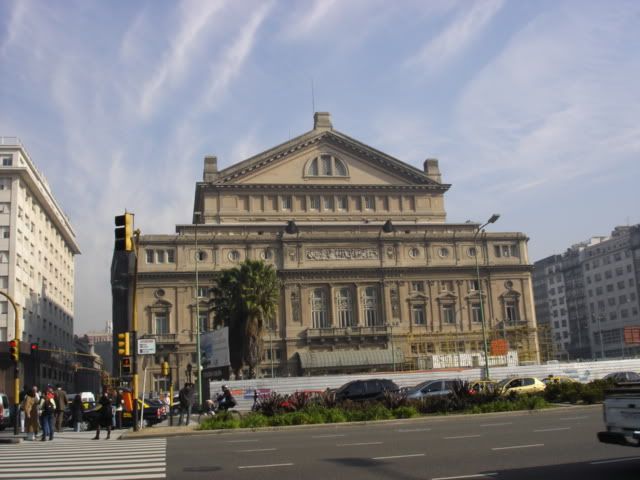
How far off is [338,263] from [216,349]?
29.4 m

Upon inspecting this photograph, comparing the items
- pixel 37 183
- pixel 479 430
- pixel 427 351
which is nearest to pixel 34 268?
pixel 37 183

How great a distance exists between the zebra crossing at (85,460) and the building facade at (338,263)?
45.9 metres

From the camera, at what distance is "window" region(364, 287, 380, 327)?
2904 inches

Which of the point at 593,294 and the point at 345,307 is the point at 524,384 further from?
the point at 593,294

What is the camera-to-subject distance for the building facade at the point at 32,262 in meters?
65.0

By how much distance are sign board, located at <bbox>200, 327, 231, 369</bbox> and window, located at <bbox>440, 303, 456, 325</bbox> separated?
33.5m

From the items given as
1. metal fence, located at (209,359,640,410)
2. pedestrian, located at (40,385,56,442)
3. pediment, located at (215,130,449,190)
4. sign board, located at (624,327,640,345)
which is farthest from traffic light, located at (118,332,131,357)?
sign board, located at (624,327,640,345)

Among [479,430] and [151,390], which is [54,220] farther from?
[479,430]

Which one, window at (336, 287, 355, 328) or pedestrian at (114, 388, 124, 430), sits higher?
window at (336, 287, 355, 328)

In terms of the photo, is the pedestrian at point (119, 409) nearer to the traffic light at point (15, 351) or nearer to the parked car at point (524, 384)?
the traffic light at point (15, 351)

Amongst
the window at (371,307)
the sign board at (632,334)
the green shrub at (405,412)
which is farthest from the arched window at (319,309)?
the green shrub at (405,412)

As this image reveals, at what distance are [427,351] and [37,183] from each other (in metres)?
44.2

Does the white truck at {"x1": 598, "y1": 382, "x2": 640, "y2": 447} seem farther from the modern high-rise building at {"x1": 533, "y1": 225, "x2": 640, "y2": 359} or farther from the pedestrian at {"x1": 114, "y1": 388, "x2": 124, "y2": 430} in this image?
the modern high-rise building at {"x1": 533, "y1": 225, "x2": 640, "y2": 359}

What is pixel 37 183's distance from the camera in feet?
238
